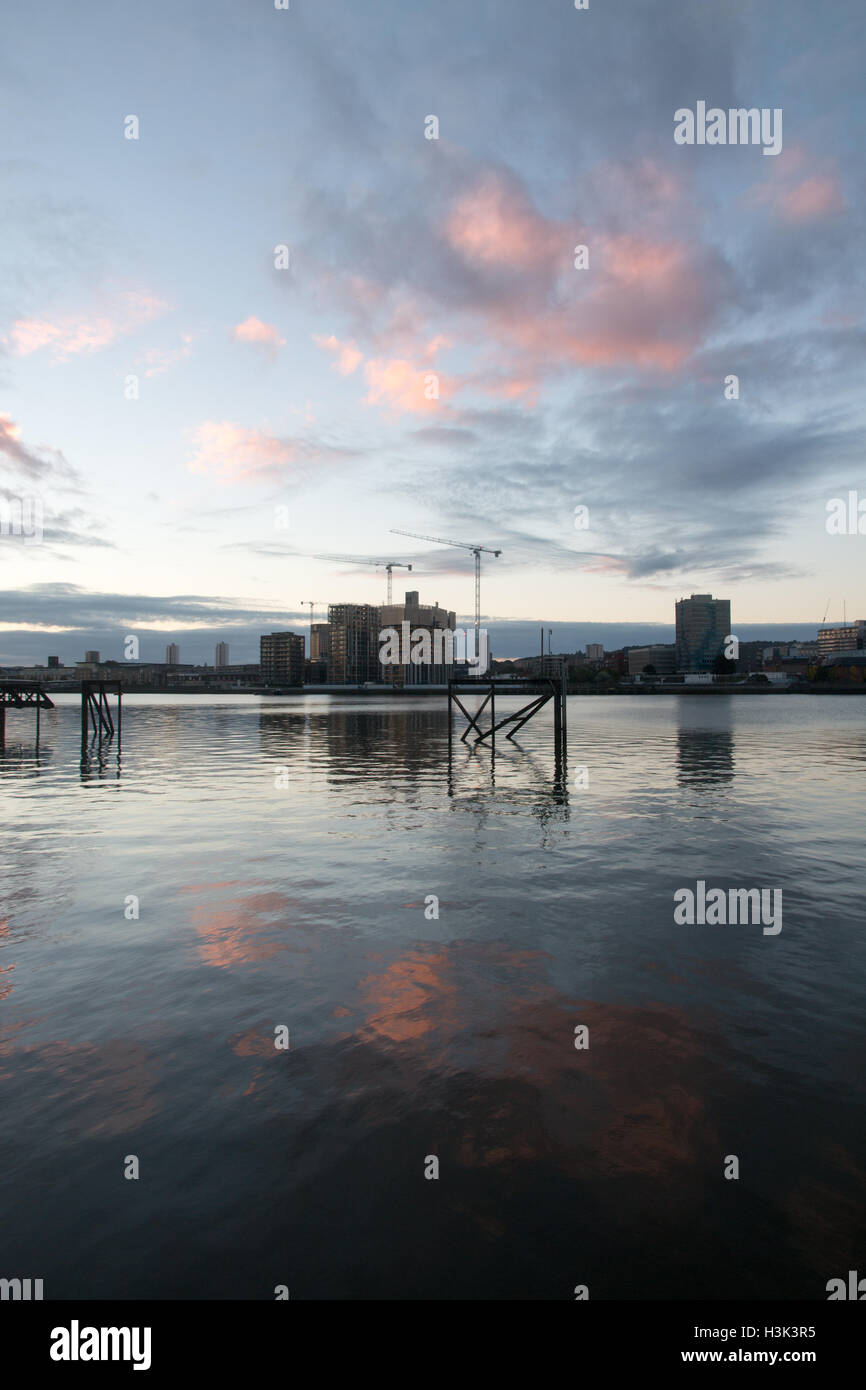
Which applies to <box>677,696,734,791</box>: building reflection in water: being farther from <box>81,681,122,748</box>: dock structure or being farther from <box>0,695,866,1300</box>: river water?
<box>81,681,122,748</box>: dock structure

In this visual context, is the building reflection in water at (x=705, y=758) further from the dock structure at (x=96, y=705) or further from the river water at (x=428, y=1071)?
the dock structure at (x=96, y=705)

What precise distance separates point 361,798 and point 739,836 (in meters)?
13.5

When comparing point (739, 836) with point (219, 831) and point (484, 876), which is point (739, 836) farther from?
point (219, 831)

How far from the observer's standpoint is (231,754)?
45.1 meters

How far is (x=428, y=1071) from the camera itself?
292 inches

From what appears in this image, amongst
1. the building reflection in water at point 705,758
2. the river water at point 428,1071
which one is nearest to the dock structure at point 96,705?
the river water at point 428,1071

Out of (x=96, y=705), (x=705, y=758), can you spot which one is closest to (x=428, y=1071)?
(x=705, y=758)

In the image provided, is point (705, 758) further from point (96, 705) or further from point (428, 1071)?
point (96, 705)

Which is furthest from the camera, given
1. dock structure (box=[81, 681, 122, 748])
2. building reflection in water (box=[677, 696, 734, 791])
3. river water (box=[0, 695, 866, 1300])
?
dock structure (box=[81, 681, 122, 748])

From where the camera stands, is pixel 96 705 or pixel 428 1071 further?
pixel 96 705

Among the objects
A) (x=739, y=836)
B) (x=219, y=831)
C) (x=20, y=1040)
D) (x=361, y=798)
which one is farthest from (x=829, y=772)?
(x=20, y=1040)

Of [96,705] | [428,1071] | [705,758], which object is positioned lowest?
[705,758]

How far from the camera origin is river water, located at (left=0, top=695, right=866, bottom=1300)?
508 centimetres

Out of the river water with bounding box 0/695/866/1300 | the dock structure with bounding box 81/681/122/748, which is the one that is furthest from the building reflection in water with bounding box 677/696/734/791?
the dock structure with bounding box 81/681/122/748
